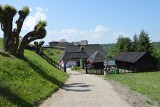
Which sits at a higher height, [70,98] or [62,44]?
[62,44]

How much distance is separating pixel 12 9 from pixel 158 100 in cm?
1887

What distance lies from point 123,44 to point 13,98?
7494cm

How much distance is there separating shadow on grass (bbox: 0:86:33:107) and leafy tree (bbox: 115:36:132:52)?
71.3 metres

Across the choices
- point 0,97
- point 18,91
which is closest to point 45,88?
point 18,91

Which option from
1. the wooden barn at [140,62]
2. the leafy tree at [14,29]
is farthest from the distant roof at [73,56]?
the leafy tree at [14,29]

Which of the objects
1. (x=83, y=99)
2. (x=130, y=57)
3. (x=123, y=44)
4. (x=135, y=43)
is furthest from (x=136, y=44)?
(x=83, y=99)

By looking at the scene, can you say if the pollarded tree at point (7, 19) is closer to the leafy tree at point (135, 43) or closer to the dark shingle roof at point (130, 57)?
the dark shingle roof at point (130, 57)

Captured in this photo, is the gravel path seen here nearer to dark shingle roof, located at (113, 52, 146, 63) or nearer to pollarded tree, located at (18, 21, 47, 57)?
pollarded tree, located at (18, 21, 47, 57)

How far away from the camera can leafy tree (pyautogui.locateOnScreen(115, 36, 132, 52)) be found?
89.5 m

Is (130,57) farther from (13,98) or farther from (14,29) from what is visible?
(13,98)

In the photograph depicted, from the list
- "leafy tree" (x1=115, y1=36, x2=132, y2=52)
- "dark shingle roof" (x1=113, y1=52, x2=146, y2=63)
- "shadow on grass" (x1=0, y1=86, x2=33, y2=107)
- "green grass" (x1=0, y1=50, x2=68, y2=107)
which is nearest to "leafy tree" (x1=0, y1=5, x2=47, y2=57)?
"green grass" (x1=0, y1=50, x2=68, y2=107)

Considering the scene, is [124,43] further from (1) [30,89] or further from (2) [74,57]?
(1) [30,89]

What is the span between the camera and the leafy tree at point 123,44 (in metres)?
89.5

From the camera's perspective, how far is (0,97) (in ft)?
59.6
